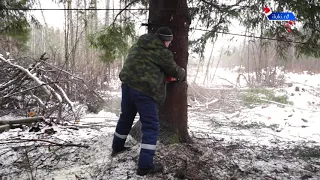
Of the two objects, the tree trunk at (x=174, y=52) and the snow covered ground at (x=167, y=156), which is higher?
the tree trunk at (x=174, y=52)

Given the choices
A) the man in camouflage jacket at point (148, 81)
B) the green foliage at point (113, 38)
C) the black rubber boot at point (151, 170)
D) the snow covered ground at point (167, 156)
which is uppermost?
the green foliage at point (113, 38)

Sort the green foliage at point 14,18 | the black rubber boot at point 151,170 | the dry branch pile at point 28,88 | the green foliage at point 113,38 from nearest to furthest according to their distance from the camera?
the black rubber boot at point 151,170 < the green foliage at point 14,18 < the green foliage at point 113,38 < the dry branch pile at point 28,88

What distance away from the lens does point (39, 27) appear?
411cm

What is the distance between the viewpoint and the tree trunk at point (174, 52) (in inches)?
130

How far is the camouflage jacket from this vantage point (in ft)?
8.76

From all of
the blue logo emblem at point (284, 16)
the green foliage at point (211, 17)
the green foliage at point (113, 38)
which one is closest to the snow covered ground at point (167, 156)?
the green foliage at point (113, 38)

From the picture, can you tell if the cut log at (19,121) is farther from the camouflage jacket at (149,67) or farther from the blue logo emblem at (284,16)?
the blue logo emblem at (284,16)

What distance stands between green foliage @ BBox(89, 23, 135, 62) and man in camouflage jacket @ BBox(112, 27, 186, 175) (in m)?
1.34

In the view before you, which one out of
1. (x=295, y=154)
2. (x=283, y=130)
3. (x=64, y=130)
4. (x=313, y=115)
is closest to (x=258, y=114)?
(x=313, y=115)

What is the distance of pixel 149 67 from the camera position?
2.70 m

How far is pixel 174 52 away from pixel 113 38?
1179mm

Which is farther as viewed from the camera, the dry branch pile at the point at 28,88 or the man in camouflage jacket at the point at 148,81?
the dry branch pile at the point at 28,88

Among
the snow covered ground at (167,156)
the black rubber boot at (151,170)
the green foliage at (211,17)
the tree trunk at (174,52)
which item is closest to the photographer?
the black rubber boot at (151,170)

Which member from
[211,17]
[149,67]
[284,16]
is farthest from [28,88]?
[284,16]
